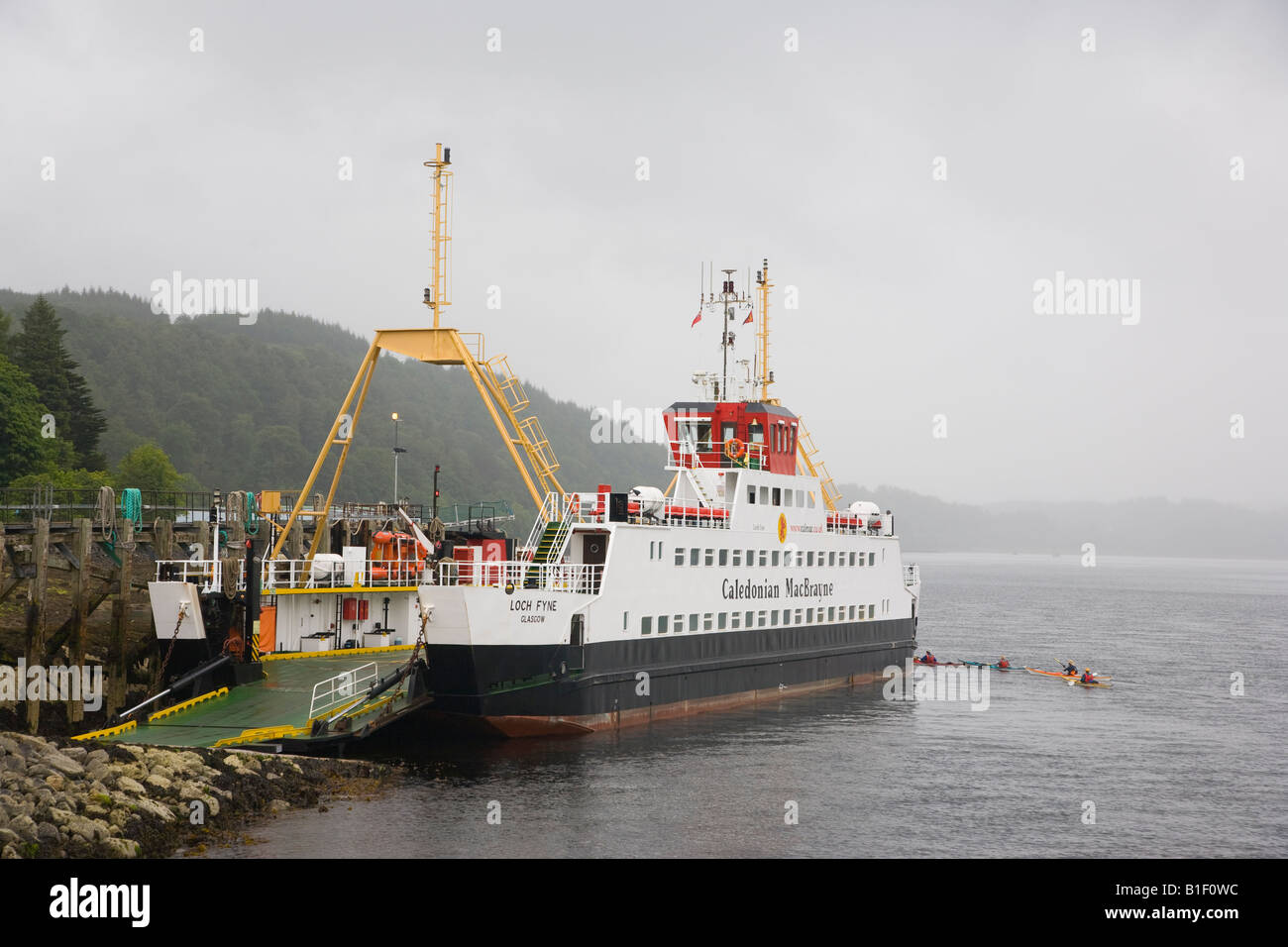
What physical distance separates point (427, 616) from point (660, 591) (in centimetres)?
912

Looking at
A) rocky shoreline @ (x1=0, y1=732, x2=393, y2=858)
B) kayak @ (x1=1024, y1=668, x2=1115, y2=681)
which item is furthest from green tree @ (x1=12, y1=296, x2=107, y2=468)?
kayak @ (x1=1024, y1=668, x2=1115, y2=681)

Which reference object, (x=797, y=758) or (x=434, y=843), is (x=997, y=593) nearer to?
(x=797, y=758)

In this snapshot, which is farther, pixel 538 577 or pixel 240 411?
pixel 240 411

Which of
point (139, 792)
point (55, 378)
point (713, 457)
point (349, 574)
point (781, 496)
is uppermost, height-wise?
point (55, 378)

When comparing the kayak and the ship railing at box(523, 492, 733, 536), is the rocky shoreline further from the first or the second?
the kayak

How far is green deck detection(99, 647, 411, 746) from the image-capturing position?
30.0 metres

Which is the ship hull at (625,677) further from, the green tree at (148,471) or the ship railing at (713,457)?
the green tree at (148,471)

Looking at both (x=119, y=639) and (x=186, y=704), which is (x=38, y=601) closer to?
(x=119, y=639)

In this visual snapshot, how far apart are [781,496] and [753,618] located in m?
5.18

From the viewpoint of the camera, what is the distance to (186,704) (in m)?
32.5

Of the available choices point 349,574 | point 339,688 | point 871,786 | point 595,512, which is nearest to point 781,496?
point 595,512

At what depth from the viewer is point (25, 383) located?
74.7 meters

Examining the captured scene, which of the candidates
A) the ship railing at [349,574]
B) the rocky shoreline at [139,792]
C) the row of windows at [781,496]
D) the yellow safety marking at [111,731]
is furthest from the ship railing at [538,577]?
the row of windows at [781,496]

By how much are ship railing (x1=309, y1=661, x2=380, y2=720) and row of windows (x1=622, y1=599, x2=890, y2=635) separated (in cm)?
800
